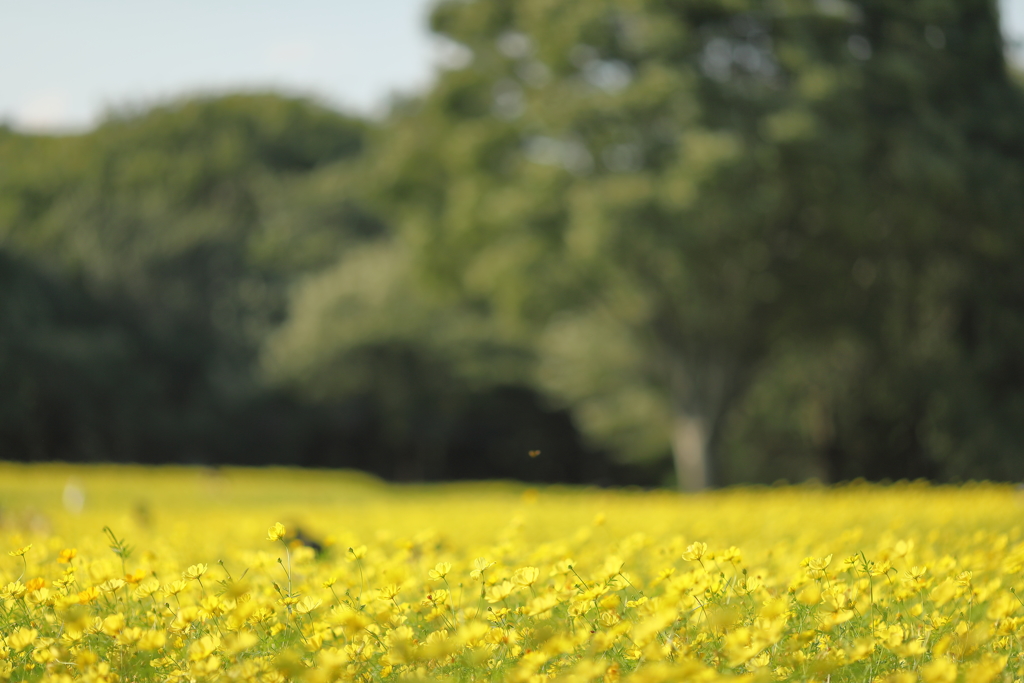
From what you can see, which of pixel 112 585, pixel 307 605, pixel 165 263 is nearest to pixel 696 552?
pixel 307 605

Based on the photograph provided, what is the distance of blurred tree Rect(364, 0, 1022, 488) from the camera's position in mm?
13844

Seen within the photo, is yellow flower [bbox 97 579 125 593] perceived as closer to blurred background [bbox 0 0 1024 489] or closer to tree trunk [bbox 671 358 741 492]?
blurred background [bbox 0 0 1024 489]

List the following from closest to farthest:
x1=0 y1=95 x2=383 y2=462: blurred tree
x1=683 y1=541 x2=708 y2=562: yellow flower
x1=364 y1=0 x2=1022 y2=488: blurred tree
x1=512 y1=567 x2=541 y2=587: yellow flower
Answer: x1=512 y1=567 x2=541 y2=587: yellow flower, x1=683 y1=541 x2=708 y2=562: yellow flower, x1=364 y1=0 x2=1022 y2=488: blurred tree, x1=0 y1=95 x2=383 y2=462: blurred tree

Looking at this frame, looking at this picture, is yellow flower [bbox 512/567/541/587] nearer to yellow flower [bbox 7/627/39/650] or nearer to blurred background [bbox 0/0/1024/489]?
yellow flower [bbox 7/627/39/650]

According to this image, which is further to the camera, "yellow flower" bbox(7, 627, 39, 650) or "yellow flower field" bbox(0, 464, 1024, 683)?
"yellow flower" bbox(7, 627, 39, 650)

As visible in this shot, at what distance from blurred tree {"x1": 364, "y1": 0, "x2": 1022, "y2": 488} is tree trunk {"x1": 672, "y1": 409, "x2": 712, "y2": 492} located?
0.05 meters

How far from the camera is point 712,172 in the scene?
1301 cm

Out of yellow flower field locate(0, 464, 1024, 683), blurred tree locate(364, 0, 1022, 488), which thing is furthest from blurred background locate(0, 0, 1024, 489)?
yellow flower field locate(0, 464, 1024, 683)

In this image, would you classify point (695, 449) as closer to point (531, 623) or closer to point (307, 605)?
point (531, 623)

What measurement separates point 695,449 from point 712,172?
6163 millimetres

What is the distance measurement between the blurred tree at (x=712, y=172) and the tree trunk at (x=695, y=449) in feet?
0.16

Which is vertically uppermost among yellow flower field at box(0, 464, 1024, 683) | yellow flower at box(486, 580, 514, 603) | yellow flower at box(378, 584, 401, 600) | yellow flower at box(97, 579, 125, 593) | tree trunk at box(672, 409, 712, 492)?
yellow flower at box(97, 579, 125, 593)

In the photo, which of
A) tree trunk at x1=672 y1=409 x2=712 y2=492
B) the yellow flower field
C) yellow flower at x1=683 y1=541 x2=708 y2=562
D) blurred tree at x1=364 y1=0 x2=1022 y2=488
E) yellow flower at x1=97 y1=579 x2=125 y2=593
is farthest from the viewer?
tree trunk at x1=672 y1=409 x2=712 y2=492

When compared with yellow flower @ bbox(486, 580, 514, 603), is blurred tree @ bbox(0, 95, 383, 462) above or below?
above
